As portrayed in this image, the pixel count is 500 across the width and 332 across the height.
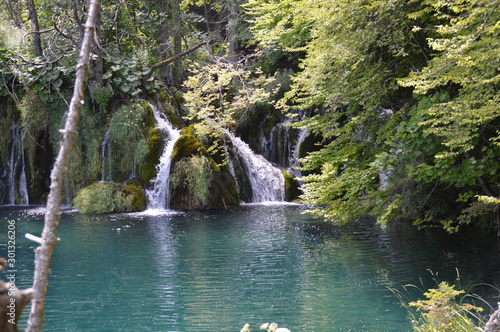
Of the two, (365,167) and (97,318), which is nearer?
(97,318)

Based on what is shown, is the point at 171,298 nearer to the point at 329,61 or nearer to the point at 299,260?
the point at 299,260

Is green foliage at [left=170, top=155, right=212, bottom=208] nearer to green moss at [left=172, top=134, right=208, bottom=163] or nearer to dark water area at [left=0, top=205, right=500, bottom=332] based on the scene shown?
green moss at [left=172, top=134, right=208, bottom=163]

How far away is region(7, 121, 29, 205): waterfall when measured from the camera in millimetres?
17750

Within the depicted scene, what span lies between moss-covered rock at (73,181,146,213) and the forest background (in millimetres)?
802

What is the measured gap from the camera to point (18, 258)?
29.8 feet

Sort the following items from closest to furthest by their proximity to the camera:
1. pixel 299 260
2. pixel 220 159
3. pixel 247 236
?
pixel 299 260, pixel 247 236, pixel 220 159

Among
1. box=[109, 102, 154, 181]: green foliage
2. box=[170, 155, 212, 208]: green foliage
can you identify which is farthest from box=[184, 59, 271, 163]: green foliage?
box=[109, 102, 154, 181]: green foliage

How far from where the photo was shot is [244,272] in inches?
312

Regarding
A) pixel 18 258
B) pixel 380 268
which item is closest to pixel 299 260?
pixel 380 268

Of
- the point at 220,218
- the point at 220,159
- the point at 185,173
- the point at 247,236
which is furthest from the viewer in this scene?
the point at 220,159

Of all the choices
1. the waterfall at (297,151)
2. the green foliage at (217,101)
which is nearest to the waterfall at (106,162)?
the green foliage at (217,101)

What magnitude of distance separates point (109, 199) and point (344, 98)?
382 inches

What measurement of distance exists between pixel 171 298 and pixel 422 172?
384cm

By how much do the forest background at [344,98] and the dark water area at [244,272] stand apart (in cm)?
78
